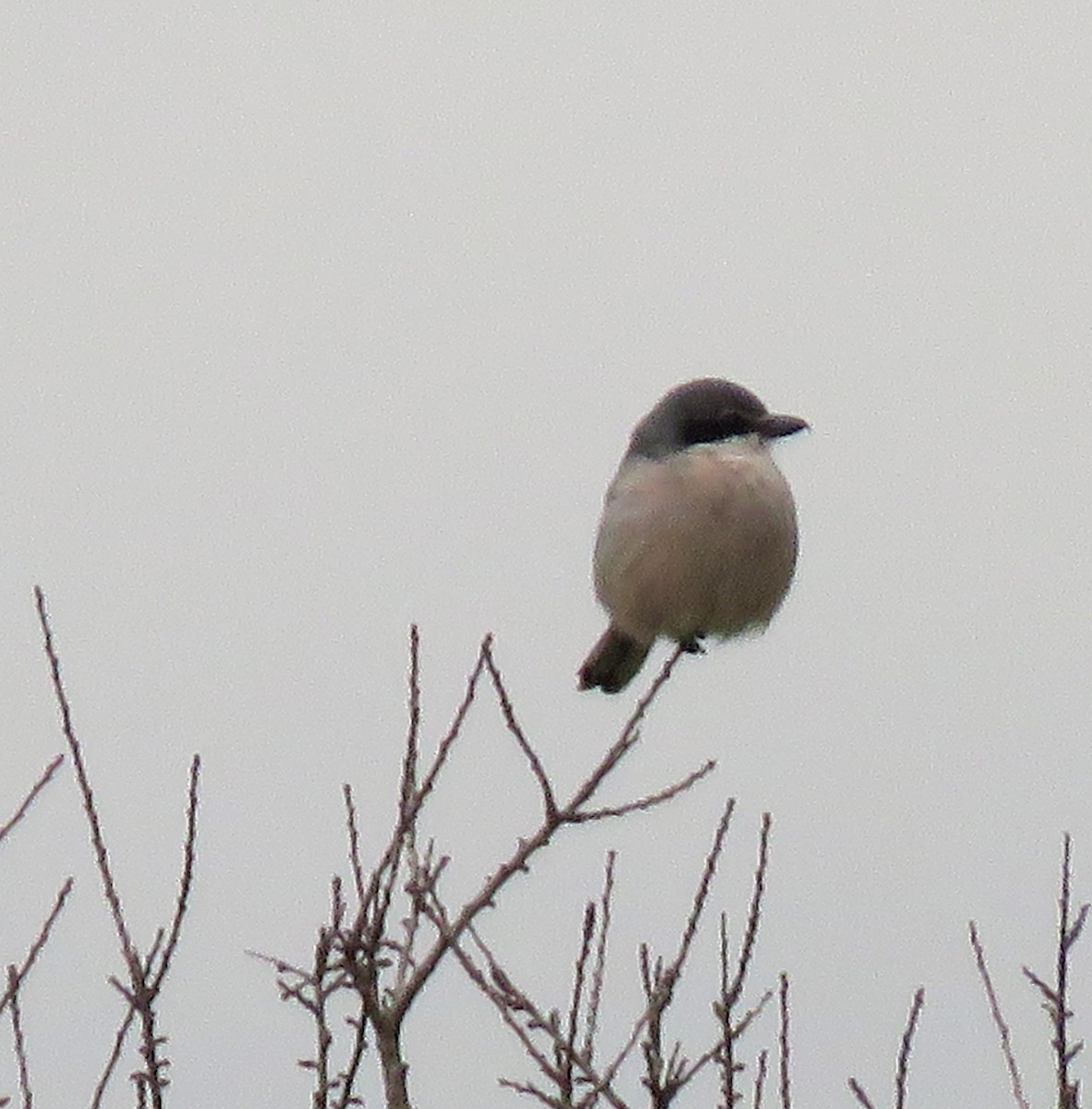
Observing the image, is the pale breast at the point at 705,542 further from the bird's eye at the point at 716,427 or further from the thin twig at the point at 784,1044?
the thin twig at the point at 784,1044

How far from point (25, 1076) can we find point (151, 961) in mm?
360

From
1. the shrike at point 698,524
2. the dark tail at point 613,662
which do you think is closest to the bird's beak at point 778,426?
the shrike at point 698,524

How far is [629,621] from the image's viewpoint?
722 cm

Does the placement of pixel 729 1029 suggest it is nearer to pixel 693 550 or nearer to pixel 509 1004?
pixel 509 1004

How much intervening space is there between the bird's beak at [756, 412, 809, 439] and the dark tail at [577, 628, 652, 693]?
1.03 meters

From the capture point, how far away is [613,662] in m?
7.86

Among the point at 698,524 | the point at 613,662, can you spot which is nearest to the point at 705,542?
the point at 698,524

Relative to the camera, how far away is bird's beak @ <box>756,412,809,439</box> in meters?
7.18

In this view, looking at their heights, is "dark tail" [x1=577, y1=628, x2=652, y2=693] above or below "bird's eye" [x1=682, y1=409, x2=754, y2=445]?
below

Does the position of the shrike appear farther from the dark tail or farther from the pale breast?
the dark tail

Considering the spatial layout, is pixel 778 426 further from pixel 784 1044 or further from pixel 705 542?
pixel 784 1044

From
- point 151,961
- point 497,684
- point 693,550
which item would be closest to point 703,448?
point 693,550

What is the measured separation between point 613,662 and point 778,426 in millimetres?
1237

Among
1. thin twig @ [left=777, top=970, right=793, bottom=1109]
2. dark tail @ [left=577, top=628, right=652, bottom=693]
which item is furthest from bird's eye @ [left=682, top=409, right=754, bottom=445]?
thin twig @ [left=777, top=970, right=793, bottom=1109]
